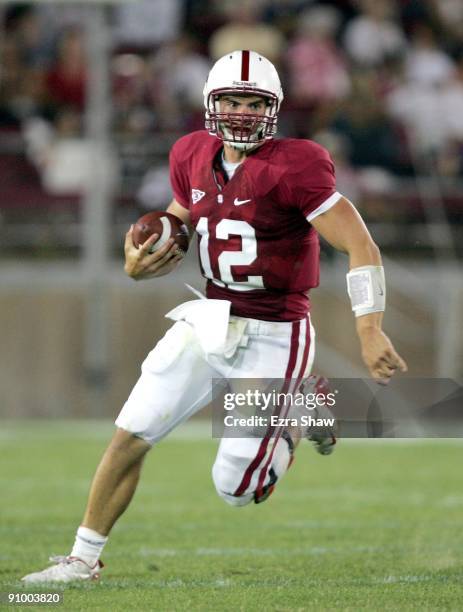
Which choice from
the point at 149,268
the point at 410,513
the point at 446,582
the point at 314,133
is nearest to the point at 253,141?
the point at 149,268

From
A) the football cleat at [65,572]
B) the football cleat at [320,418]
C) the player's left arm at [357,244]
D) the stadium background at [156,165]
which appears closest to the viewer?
the player's left arm at [357,244]

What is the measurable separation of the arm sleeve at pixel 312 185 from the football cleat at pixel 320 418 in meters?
0.59

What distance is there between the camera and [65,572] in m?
4.30

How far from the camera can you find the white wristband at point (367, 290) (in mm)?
4145

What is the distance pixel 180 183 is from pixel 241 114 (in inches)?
15.2

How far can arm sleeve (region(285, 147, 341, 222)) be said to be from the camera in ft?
14.0

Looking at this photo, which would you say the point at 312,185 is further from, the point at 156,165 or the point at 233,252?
the point at 156,165

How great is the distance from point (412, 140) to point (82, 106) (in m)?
2.66

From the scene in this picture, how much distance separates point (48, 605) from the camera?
3879 millimetres

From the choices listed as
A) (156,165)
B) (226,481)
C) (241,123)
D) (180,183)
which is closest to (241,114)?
(241,123)

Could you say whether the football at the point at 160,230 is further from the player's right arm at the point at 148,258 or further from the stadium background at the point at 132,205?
the stadium background at the point at 132,205

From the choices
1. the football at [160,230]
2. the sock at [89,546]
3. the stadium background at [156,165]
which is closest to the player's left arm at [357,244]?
the football at [160,230]

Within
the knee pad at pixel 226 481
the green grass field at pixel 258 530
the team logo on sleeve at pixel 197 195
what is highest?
the team logo on sleeve at pixel 197 195

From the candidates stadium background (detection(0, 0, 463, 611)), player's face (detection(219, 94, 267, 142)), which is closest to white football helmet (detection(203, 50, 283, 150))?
player's face (detection(219, 94, 267, 142))
